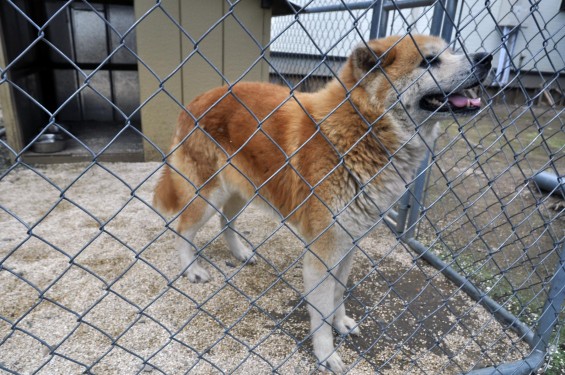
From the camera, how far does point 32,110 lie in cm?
468

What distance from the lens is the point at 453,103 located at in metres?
1.82

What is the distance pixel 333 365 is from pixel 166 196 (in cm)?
149

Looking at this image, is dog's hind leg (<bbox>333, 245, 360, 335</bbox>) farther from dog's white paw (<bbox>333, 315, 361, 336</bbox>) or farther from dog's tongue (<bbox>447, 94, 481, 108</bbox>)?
dog's tongue (<bbox>447, 94, 481, 108</bbox>)

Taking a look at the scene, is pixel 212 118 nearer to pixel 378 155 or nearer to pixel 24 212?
pixel 378 155

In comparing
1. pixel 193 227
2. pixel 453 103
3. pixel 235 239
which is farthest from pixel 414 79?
pixel 235 239

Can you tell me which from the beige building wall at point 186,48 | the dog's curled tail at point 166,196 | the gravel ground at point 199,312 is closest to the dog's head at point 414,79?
the gravel ground at point 199,312

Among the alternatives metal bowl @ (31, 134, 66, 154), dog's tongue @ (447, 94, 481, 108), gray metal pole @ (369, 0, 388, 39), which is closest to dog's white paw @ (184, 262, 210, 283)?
dog's tongue @ (447, 94, 481, 108)

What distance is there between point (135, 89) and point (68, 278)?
402 centimetres

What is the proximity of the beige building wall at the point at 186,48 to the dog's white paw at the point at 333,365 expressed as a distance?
2.95 meters

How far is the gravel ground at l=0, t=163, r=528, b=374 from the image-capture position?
1.86 m

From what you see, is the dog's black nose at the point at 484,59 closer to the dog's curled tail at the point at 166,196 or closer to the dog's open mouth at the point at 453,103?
the dog's open mouth at the point at 453,103

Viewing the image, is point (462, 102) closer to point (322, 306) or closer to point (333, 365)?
point (322, 306)

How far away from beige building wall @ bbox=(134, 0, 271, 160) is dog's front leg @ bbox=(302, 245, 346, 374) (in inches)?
109

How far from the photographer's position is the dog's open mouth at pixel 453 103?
179 centimetres
